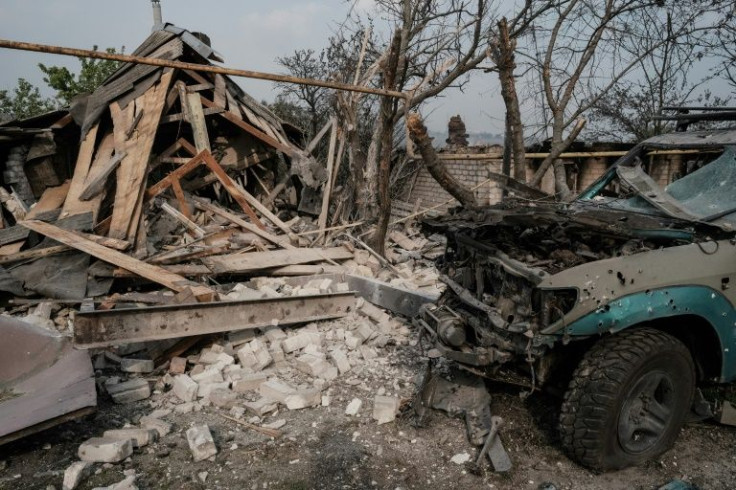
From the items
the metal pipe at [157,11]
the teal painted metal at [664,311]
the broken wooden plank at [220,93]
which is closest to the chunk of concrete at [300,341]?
the teal painted metal at [664,311]

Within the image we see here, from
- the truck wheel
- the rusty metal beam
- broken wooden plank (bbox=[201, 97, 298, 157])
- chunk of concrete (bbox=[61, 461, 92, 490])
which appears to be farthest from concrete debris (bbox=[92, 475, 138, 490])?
broken wooden plank (bbox=[201, 97, 298, 157])

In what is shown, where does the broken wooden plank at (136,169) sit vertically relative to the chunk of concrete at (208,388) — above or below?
above

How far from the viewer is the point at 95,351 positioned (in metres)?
4.74

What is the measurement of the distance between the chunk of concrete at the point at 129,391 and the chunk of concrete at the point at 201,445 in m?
0.93

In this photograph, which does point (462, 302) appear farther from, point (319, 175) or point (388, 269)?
point (319, 175)

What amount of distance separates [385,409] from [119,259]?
3696 mm

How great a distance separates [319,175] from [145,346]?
4981 mm

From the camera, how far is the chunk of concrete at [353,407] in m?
3.99

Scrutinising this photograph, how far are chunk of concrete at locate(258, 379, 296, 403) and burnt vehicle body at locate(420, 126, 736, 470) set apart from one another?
1395 mm

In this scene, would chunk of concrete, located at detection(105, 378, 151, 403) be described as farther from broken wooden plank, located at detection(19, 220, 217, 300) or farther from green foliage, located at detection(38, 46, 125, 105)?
green foliage, located at detection(38, 46, 125, 105)

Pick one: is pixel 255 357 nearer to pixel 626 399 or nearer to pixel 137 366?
pixel 137 366

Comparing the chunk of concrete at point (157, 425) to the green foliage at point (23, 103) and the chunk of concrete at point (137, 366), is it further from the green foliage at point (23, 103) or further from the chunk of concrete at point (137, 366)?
the green foliage at point (23, 103)

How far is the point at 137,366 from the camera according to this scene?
4512mm

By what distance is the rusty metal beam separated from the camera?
13.6ft
